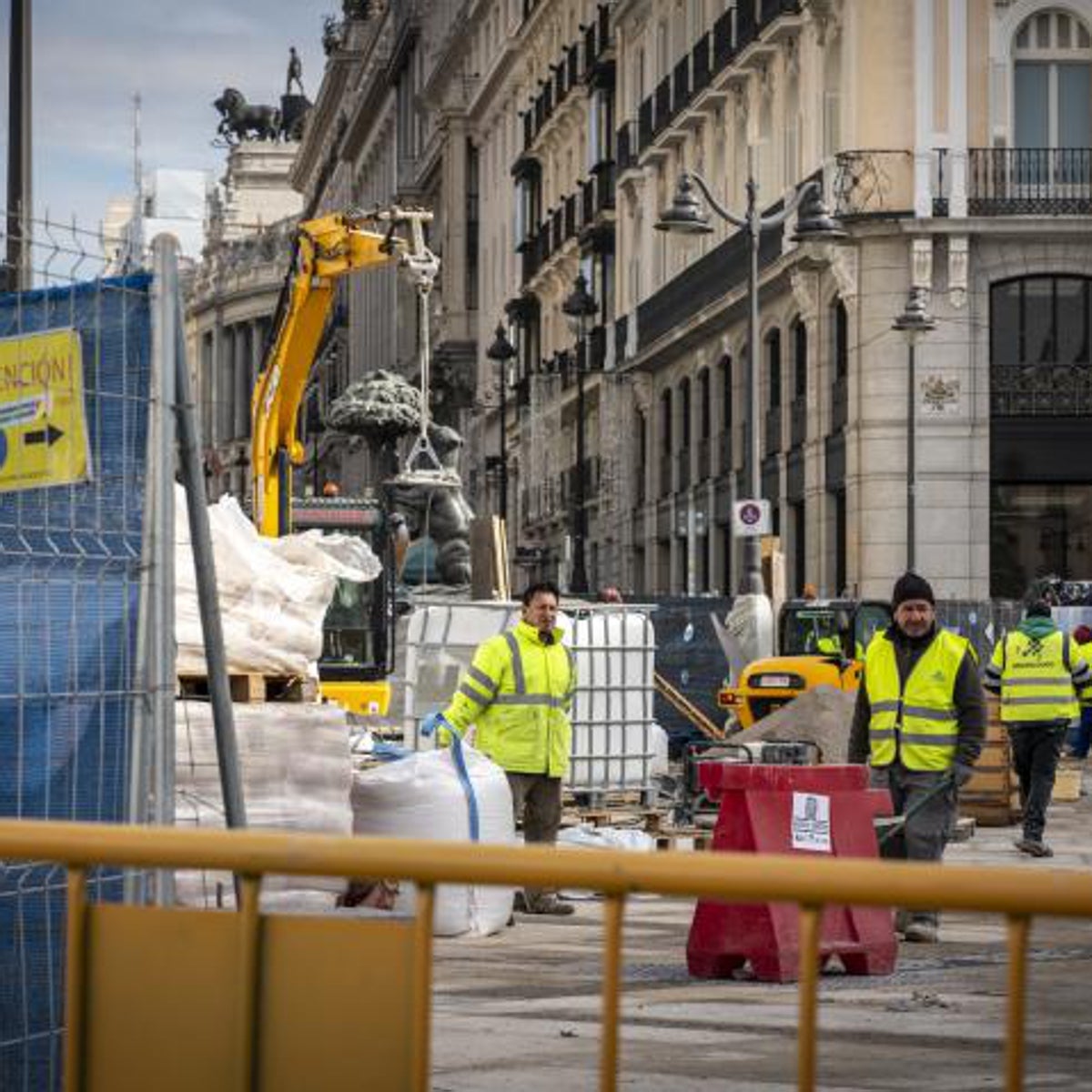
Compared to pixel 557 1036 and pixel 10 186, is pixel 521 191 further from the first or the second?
pixel 557 1036

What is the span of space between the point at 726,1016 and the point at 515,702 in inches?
214

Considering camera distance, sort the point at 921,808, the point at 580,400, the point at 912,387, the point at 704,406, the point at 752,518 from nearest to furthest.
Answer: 1. the point at 921,808
2. the point at 752,518
3. the point at 912,387
4. the point at 580,400
5. the point at 704,406

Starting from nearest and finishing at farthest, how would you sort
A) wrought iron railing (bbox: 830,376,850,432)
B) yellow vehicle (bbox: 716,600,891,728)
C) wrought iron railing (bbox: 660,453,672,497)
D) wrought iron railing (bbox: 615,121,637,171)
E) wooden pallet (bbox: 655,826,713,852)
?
wooden pallet (bbox: 655,826,713,852)
yellow vehicle (bbox: 716,600,891,728)
wrought iron railing (bbox: 830,376,850,432)
wrought iron railing (bbox: 660,453,672,497)
wrought iron railing (bbox: 615,121,637,171)

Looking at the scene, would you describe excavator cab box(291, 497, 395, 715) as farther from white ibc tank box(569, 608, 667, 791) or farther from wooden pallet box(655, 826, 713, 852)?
wooden pallet box(655, 826, 713, 852)

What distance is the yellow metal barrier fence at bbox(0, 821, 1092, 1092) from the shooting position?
4719mm

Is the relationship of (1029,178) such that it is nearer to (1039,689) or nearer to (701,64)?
(701,64)

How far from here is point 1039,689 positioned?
69.1 feet

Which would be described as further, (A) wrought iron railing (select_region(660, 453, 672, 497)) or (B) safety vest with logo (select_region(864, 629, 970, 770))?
(A) wrought iron railing (select_region(660, 453, 672, 497))

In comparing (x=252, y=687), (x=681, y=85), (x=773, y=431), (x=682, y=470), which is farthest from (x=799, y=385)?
(x=252, y=687)

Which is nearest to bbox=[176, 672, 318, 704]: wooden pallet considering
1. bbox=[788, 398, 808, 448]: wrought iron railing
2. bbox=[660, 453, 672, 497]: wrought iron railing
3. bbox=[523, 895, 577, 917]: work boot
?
bbox=[523, 895, 577, 917]: work boot

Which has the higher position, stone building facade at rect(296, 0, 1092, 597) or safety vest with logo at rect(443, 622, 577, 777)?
stone building facade at rect(296, 0, 1092, 597)

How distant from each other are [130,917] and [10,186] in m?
13.6

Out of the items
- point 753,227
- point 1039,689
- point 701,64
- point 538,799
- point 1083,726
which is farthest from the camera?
point 701,64

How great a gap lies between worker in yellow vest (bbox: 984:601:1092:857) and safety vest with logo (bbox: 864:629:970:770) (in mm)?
6565
